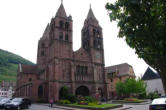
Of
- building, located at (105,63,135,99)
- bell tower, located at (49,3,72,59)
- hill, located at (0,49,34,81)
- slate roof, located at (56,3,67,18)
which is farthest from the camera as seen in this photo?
hill, located at (0,49,34,81)

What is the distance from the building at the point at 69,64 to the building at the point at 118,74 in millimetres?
12989

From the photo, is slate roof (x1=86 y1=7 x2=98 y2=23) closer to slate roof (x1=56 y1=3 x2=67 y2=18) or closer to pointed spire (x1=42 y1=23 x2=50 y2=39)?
slate roof (x1=56 y1=3 x2=67 y2=18)

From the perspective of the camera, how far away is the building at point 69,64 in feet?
128

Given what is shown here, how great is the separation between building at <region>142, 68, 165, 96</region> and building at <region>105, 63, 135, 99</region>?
5666 millimetres

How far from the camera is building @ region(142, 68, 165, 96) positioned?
160 feet

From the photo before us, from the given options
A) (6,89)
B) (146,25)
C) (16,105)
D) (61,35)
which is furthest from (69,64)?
(6,89)

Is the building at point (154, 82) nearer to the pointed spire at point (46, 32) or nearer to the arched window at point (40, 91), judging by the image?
the arched window at point (40, 91)

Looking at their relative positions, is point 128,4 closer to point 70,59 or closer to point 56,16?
→ point 70,59

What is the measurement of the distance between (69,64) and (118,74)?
80.5ft

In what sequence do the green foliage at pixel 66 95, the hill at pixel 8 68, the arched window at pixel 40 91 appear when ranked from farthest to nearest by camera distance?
1. the hill at pixel 8 68
2. the arched window at pixel 40 91
3. the green foliage at pixel 66 95

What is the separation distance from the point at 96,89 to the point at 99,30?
1894cm

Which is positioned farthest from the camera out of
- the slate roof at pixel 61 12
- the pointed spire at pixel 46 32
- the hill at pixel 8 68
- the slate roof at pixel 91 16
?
the hill at pixel 8 68

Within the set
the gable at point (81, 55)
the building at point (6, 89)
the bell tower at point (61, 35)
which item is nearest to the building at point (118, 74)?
the gable at point (81, 55)

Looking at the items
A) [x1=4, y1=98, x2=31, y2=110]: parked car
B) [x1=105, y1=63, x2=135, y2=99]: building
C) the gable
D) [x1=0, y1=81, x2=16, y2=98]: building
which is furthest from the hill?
[x1=4, y1=98, x2=31, y2=110]: parked car
